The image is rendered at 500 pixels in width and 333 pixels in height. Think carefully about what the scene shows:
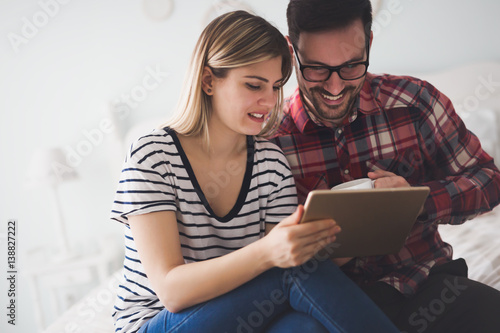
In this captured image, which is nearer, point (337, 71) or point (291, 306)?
point (291, 306)

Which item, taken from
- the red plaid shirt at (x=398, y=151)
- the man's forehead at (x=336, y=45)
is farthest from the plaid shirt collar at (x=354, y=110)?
the man's forehead at (x=336, y=45)

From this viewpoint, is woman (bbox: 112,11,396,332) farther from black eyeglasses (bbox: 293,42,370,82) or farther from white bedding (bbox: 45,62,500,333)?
white bedding (bbox: 45,62,500,333)

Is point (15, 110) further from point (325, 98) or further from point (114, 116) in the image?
point (325, 98)

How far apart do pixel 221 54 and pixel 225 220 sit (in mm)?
379

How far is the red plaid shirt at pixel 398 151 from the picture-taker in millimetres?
1130

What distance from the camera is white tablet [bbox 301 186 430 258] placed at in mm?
772

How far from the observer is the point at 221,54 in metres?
0.99

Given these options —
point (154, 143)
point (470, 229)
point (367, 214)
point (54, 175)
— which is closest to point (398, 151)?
point (367, 214)

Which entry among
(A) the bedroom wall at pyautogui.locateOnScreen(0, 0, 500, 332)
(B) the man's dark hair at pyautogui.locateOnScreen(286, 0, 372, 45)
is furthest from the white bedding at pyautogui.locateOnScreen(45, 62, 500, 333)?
(B) the man's dark hair at pyautogui.locateOnScreen(286, 0, 372, 45)

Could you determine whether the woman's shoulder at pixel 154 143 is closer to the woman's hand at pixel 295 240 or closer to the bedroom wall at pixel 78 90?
the woman's hand at pixel 295 240

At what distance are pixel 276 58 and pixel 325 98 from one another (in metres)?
0.21

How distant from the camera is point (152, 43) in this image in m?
2.46

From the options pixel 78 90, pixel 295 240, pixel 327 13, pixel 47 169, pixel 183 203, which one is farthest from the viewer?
pixel 78 90

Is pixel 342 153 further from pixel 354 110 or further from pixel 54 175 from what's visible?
pixel 54 175
